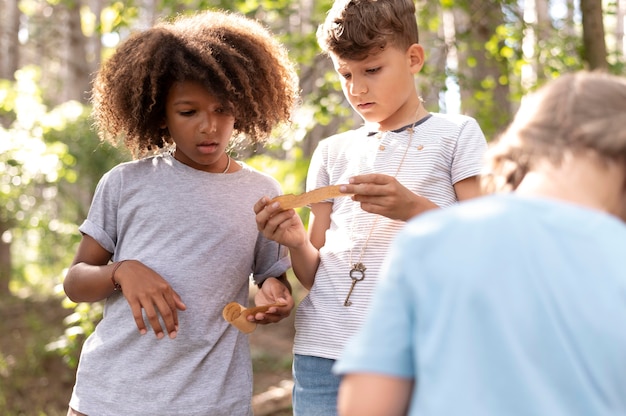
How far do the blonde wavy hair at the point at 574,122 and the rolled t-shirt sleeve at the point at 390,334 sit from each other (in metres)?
0.30

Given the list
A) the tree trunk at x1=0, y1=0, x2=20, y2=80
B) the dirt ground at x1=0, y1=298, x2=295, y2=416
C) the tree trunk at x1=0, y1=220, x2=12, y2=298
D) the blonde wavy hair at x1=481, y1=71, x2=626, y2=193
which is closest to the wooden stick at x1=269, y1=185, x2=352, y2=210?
the blonde wavy hair at x1=481, y1=71, x2=626, y2=193

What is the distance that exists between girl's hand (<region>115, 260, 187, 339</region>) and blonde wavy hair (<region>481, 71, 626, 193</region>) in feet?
4.35

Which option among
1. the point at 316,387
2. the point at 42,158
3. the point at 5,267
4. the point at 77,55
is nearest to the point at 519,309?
the point at 316,387

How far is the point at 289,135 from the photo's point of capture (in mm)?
5195

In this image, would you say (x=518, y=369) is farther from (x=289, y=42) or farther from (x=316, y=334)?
(x=289, y=42)

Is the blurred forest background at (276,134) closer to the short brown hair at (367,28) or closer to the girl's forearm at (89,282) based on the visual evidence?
the girl's forearm at (89,282)

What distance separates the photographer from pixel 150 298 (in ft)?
7.85

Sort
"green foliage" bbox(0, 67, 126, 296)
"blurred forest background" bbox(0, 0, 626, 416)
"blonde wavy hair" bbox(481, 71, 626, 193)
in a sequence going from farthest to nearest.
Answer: "green foliage" bbox(0, 67, 126, 296) < "blurred forest background" bbox(0, 0, 626, 416) < "blonde wavy hair" bbox(481, 71, 626, 193)

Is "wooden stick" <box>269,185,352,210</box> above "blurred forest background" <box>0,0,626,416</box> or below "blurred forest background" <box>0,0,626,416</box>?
above

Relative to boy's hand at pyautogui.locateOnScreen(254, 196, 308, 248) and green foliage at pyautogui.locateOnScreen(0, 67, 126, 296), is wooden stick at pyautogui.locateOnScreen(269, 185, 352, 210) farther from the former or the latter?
green foliage at pyautogui.locateOnScreen(0, 67, 126, 296)

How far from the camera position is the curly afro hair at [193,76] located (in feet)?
8.55

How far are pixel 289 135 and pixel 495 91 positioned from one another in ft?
6.75

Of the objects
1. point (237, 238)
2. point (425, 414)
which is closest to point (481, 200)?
point (425, 414)

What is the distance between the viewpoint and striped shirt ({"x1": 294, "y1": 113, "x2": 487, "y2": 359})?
2.38 meters
